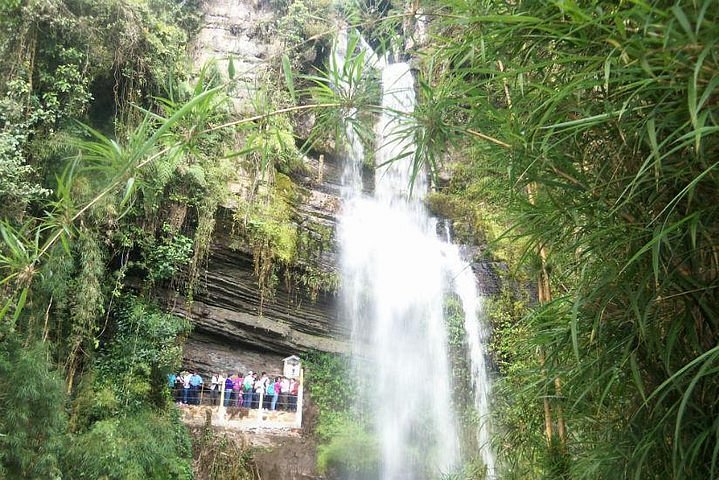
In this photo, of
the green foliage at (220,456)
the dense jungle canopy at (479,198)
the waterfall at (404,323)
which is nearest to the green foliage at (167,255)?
the dense jungle canopy at (479,198)

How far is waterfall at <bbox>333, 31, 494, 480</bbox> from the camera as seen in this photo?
8.36 meters

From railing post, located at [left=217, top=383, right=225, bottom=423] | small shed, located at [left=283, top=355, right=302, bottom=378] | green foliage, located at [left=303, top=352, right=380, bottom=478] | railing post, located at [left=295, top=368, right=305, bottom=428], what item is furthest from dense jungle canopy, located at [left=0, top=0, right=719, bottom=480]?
small shed, located at [left=283, top=355, right=302, bottom=378]

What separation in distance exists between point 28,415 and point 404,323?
613cm

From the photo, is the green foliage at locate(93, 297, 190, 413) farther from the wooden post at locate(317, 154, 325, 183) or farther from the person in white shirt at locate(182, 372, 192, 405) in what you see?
the wooden post at locate(317, 154, 325, 183)

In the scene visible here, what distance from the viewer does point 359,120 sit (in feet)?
4.83

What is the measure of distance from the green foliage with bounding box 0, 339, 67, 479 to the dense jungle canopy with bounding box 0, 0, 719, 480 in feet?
0.06

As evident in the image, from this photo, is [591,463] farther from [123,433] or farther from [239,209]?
[239,209]

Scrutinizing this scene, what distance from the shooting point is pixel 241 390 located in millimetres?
7879

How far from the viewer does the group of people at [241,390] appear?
24.7 ft

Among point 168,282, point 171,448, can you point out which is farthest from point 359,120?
point 168,282

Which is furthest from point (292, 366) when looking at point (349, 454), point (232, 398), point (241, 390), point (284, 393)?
point (349, 454)

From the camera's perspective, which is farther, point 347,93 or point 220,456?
point 220,456

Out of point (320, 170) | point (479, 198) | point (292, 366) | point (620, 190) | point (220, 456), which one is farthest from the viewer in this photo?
point (320, 170)

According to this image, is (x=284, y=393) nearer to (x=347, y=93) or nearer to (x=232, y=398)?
(x=232, y=398)
